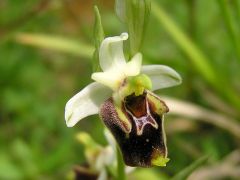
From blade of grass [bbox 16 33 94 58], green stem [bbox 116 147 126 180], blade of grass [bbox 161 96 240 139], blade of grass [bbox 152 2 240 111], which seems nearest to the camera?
green stem [bbox 116 147 126 180]

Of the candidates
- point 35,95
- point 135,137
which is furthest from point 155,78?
point 35,95

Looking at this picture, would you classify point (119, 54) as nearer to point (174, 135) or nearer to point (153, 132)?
point (153, 132)

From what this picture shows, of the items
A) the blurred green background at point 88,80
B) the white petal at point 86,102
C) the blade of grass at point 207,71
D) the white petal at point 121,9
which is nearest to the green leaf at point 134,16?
the white petal at point 121,9

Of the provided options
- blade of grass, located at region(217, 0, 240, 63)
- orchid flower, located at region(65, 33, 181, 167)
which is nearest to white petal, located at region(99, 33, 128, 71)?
orchid flower, located at region(65, 33, 181, 167)

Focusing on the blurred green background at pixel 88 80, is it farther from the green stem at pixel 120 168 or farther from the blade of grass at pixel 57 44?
the green stem at pixel 120 168

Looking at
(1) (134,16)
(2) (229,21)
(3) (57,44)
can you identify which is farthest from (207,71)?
(1) (134,16)

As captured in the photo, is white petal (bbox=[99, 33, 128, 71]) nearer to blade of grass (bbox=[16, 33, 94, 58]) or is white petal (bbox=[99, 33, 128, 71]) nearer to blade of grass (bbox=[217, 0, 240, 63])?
blade of grass (bbox=[217, 0, 240, 63])
